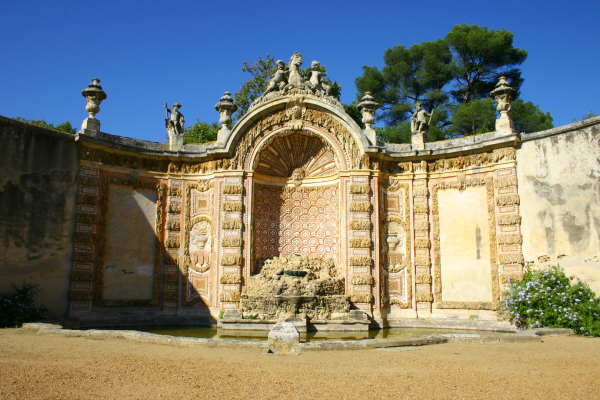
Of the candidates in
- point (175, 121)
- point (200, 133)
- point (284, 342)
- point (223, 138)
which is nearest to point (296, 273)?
point (223, 138)

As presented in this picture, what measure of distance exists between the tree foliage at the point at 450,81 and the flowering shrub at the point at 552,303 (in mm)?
14230

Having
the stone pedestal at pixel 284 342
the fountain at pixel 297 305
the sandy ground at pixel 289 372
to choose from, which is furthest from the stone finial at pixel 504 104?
the stone pedestal at pixel 284 342

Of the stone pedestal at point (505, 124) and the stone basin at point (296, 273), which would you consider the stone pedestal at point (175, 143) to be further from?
the stone pedestal at point (505, 124)

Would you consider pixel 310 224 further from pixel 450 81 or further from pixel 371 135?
pixel 450 81

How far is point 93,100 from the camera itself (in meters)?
14.3

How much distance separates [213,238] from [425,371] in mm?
9172

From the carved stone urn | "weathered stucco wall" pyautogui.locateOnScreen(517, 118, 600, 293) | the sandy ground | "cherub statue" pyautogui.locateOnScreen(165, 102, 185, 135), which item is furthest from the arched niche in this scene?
the sandy ground

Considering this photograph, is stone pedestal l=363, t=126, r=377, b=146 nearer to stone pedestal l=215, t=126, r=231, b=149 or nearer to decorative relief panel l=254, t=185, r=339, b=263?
decorative relief panel l=254, t=185, r=339, b=263

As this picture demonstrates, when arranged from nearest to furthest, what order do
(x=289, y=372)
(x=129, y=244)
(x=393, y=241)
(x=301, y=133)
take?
1. (x=289, y=372)
2. (x=129, y=244)
3. (x=393, y=241)
4. (x=301, y=133)

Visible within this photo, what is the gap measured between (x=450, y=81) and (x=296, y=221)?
18.0m

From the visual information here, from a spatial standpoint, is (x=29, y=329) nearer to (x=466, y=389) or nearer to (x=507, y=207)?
(x=466, y=389)

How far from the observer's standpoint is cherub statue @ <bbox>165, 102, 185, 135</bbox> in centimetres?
1570

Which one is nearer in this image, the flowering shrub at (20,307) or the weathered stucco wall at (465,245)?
the flowering shrub at (20,307)

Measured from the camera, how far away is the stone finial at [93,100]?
551 inches
